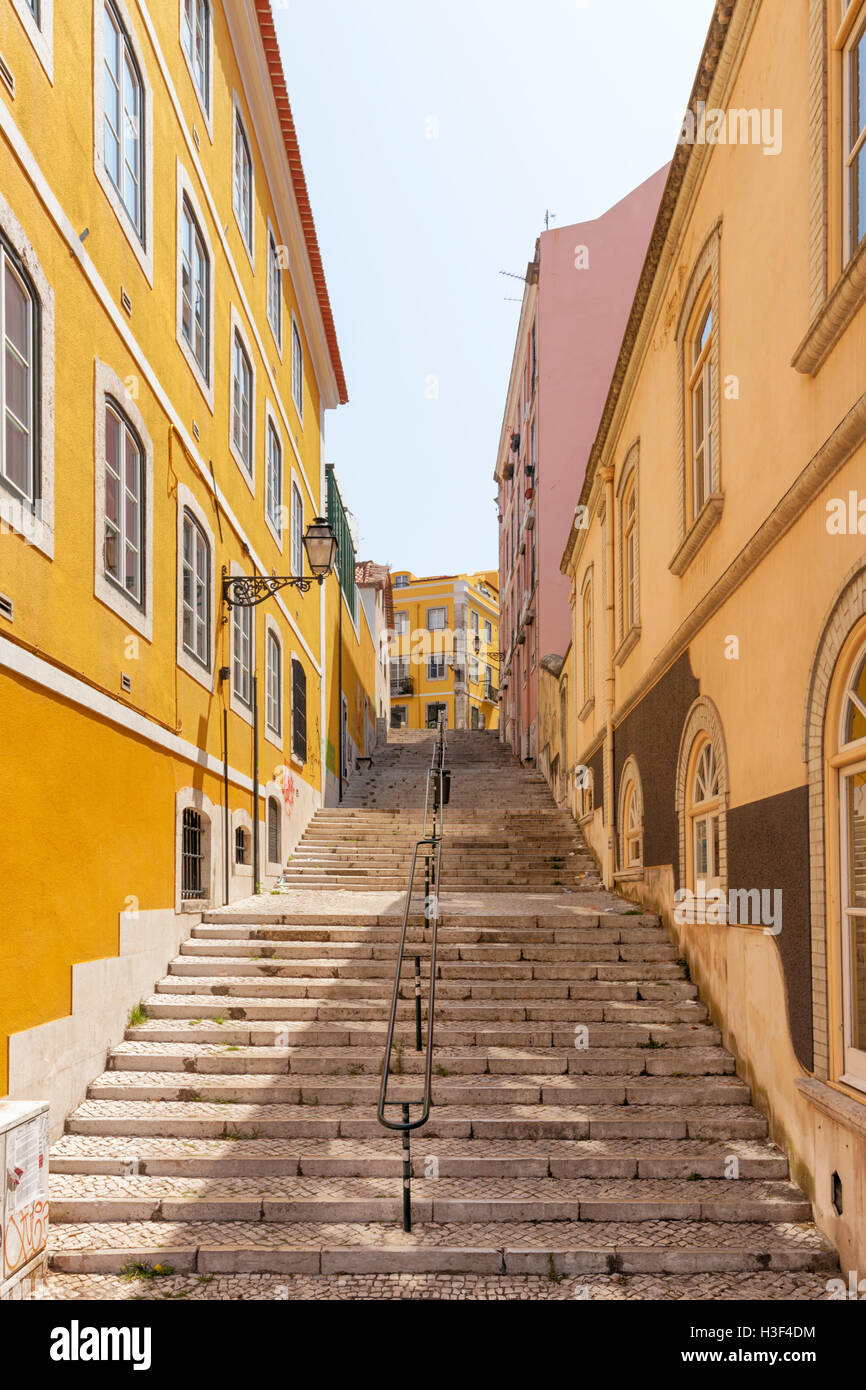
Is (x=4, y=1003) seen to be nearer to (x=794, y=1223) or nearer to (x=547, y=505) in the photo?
(x=794, y=1223)

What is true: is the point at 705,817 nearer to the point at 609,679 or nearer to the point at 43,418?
the point at 609,679

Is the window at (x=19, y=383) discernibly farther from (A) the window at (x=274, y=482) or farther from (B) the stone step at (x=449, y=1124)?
(A) the window at (x=274, y=482)

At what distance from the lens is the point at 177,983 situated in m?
8.37

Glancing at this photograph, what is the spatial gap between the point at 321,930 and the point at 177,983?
156cm

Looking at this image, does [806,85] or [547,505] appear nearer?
[806,85]

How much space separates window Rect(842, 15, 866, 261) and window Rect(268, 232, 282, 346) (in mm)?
10434

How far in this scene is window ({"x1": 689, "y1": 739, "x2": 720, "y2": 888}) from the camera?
7.81 m

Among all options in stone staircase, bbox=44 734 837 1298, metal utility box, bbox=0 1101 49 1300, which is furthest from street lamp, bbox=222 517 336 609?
metal utility box, bbox=0 1101 49 1300

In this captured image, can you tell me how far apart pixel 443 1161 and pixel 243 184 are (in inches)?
456

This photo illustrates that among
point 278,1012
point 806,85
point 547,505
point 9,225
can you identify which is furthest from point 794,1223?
point 547,505

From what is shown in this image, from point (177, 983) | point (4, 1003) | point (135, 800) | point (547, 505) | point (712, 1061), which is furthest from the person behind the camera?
point (547, 505)

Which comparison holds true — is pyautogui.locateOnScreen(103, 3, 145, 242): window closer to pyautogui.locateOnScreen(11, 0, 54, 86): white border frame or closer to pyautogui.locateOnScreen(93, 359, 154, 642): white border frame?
pyautogui.locateOnScreen(11, 0, 54, 86): white border frame

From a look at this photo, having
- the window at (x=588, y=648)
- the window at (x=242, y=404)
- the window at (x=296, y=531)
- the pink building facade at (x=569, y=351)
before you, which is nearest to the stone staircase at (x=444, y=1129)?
the window at (x=242, y=404)

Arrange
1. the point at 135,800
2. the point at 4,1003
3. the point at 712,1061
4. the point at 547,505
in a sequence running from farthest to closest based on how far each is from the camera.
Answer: the point at 547,505
the point at 135,800
the point at 712,1061
the point at 4,1003
